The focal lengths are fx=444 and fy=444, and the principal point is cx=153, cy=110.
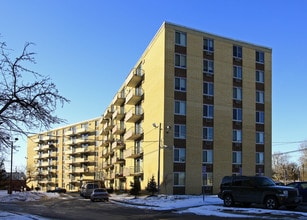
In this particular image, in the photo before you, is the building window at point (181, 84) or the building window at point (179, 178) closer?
the building window at point (179, 178)

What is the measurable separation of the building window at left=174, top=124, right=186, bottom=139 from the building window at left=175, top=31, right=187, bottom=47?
31.5 feet

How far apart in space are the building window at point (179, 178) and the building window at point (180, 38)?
→ 49.0 ft

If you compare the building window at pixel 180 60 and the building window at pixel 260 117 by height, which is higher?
the building window at pixel 180 60

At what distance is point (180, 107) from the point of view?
2004 inches

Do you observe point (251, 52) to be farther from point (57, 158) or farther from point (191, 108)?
point (57, 158)

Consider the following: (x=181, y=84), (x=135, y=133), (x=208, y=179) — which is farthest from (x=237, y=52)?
(x=135, y=133)

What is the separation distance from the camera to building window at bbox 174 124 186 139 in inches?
1976

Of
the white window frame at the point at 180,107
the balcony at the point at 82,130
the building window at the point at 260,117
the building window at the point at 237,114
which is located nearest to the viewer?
the white window frame at the point at 180,107

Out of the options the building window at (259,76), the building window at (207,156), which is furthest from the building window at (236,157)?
the building window at (259,76)

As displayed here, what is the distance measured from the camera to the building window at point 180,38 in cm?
5166

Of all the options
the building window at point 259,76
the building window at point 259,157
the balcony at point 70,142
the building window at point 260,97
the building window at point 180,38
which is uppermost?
the building window at point 180,38

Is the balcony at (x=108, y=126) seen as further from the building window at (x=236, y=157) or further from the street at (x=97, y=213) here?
the street at (x=97, y=213)

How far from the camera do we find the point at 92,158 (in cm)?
12275

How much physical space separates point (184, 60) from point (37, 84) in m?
39.8
